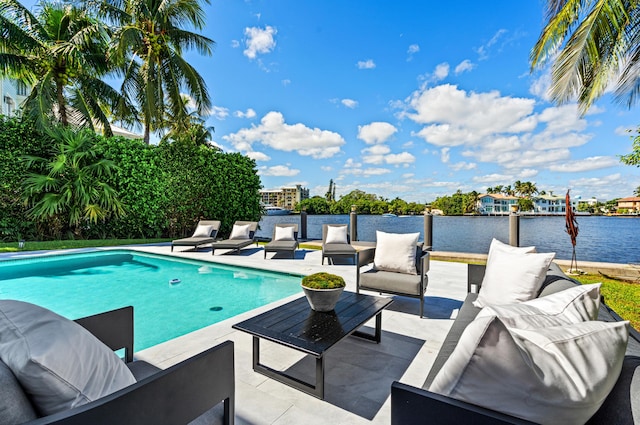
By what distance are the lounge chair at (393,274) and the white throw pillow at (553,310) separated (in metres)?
1.99

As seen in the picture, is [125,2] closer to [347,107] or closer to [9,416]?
[347,107]

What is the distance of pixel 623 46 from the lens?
17.6 ft

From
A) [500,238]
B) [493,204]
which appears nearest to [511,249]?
[500,238]

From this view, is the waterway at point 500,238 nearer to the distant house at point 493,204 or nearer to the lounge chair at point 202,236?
the lounge chair at point 202,236

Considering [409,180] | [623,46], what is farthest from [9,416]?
[409,180]

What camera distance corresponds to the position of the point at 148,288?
5340mm

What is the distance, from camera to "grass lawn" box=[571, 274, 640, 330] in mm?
3402

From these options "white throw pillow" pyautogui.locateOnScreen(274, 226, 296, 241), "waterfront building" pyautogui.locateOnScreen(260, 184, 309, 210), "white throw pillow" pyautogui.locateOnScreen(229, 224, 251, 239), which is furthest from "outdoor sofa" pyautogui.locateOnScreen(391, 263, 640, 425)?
"waterfront building" pyautogui.locateOnScreen(260, 184, 309, 210)

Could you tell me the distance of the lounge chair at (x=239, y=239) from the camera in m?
7.80

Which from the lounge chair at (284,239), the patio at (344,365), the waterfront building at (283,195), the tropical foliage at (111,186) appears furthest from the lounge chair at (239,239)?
the waterfront building at (283,195)

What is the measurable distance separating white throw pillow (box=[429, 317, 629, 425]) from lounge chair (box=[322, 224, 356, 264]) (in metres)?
5.37

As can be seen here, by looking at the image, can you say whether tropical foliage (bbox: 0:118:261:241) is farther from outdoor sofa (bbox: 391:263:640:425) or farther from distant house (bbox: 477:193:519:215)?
distant house (bbox: 477:193:519:215)

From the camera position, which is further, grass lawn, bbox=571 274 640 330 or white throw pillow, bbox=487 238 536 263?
grass lawn, bbox=571 274 640 330

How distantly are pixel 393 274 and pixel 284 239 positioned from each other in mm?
4543
